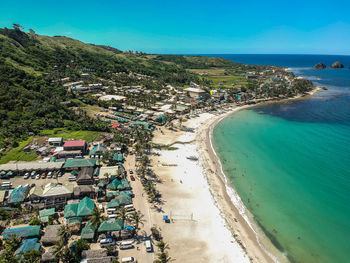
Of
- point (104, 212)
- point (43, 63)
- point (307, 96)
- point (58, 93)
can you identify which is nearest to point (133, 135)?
point (104, 212)

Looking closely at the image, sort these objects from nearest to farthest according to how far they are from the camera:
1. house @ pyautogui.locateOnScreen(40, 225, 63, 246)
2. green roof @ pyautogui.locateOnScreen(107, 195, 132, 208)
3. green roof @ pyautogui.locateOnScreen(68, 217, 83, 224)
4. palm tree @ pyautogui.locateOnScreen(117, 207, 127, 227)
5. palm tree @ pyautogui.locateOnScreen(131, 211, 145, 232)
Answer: house @ pyautogui.locateOnScreen(40, 225, 63, 246) < green roof @ pyautogui.locateOnScreen(68, 217, 83, 224) < palm tree @ pyautogui.locateOnScreen(131, 211, 145, 232) < palm tree @ pyautogui.locateOnScreen(117, 207, 127, 227) < green roof @ pyautogui.locateOnScreen(107, 195, 132, 208)

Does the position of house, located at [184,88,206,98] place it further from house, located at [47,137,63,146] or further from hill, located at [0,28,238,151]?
house, located at [47,137,63,146]

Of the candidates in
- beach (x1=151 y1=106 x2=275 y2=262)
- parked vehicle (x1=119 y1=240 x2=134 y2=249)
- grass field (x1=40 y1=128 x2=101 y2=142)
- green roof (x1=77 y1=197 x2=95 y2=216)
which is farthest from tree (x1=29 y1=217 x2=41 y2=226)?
grass field (x1=40 y1=128 x2=101 y2=142)

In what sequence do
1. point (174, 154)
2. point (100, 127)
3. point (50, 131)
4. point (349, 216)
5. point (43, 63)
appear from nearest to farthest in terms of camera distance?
point (349, 216) → point (174, 154) → point (50, 131) → point (100, 127) → point (43, 63)

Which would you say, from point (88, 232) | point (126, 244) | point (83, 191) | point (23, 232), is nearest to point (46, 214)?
point (23, 232)

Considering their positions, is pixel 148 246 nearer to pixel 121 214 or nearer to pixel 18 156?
pixel 121 214

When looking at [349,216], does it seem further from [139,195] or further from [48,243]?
[48,243]
